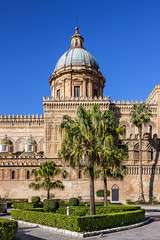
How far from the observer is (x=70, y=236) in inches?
621

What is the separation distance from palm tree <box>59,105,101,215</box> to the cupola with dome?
30894 millimetres

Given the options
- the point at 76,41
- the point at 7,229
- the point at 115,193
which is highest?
the point at 76,41

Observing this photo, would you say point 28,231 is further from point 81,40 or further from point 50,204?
point 81,40

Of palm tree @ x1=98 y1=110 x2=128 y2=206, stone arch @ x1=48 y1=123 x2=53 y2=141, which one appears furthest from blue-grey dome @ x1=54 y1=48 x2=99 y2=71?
palm tree @ x1=98 y1=110 x2=128 y2=206

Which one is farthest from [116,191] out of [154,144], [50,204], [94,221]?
[94,221]

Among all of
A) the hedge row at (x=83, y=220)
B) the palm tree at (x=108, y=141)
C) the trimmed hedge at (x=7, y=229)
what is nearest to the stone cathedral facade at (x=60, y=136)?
the palm tree at (x=108, y=141)

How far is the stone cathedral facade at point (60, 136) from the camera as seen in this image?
4069 cm

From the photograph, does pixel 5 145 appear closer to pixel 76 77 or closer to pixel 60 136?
pixel 60 136

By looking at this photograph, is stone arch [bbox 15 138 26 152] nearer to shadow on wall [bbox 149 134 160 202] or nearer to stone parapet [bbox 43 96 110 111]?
stone parapet [bbox 43 96 110 111]

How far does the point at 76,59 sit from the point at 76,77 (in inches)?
145

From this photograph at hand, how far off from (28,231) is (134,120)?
2670 cm

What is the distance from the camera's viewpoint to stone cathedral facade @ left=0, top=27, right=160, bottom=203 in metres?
40.7

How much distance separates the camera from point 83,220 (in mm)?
16125

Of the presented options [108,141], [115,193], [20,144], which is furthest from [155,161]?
[108,141]
